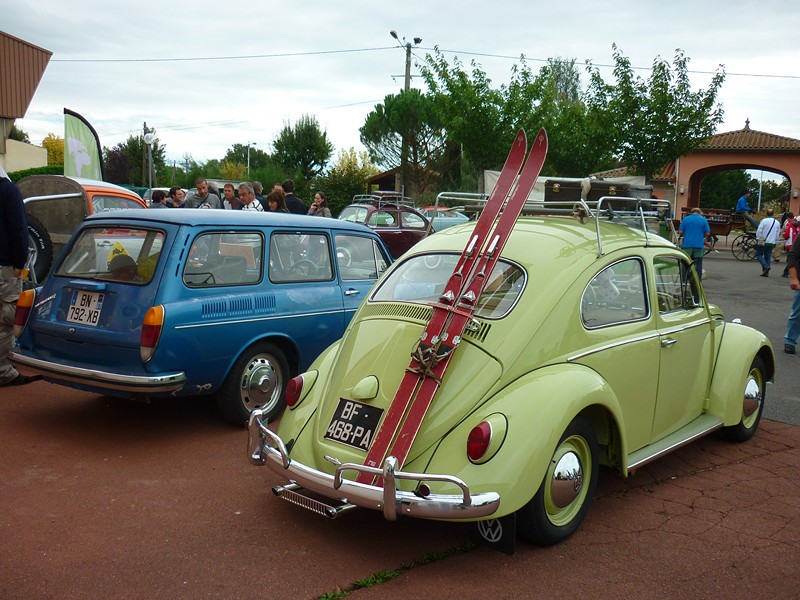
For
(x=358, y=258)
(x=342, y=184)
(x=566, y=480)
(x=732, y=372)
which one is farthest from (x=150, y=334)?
(x=342, y=184)

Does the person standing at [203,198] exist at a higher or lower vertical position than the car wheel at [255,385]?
higher

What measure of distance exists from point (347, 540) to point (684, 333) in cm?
266

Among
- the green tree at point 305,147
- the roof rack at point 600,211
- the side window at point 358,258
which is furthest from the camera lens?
the green tree at point 305,147

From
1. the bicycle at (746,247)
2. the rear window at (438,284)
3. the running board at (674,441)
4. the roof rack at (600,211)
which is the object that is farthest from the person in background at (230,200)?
the bicycle at (746,247)

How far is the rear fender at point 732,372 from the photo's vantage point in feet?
17.4

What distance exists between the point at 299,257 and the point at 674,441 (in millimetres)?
3409

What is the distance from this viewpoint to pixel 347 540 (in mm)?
3896

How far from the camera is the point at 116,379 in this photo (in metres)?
5.04

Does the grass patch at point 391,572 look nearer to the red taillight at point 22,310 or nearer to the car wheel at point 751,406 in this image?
the car wheel at point 751,406

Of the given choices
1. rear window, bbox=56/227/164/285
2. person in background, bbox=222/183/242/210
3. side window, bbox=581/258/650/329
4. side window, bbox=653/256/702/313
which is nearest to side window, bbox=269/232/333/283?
rear window, bbox=56/227/164/285

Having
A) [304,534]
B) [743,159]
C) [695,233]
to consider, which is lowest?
[304,534]

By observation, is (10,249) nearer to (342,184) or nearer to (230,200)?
(230,200)

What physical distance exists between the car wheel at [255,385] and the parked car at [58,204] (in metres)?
5.17

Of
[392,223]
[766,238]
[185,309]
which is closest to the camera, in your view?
[185,309]
